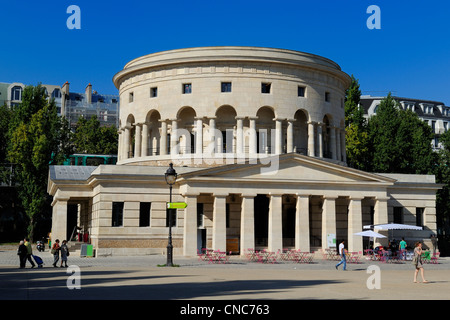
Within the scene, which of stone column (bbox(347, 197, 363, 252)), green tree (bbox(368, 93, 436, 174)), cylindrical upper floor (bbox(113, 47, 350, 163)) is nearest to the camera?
stone column (bbox(347, 197, 363, 252))

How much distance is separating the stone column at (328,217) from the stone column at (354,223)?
142 centimetres

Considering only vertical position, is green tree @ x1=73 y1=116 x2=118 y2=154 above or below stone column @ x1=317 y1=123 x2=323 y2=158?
above

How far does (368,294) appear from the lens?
18.1m

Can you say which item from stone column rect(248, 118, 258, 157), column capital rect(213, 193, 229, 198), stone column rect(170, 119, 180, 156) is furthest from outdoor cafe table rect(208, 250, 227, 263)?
stone column rect(170, 119, 180, 156)

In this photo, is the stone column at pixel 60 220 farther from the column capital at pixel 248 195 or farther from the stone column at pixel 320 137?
the stone column at pixel 320 137

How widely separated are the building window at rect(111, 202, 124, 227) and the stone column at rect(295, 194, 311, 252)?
1351 centimetres

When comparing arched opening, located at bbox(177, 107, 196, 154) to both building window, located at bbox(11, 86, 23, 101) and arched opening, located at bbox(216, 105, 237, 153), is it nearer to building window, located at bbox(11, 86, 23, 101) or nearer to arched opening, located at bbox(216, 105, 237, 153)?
arched opening, located at bbox(216, 105, 237, 153)

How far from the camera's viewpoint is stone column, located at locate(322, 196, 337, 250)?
43719mm

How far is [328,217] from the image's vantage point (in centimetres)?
4394

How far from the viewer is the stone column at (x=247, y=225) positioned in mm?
41969

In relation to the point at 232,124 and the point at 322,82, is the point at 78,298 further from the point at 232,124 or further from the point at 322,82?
the point at 322,82

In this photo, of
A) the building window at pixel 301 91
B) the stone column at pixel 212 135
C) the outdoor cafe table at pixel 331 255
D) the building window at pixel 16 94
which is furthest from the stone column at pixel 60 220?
the building window at pixel 16 94

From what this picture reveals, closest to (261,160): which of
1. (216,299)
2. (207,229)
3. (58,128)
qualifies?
(207,229)

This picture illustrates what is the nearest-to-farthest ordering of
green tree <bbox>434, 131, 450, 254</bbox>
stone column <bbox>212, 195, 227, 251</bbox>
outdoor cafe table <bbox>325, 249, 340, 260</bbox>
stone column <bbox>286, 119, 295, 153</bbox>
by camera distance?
outdoor cafe table <bbox>325, 249, 340, 260</bbox>
stone column <bbox>212, 195, 227, 251</bbox>
stone column <bbox>286, 119, 295, 153</bbox>
green tree <bbox>434, 131, 450, 254</bbox>
